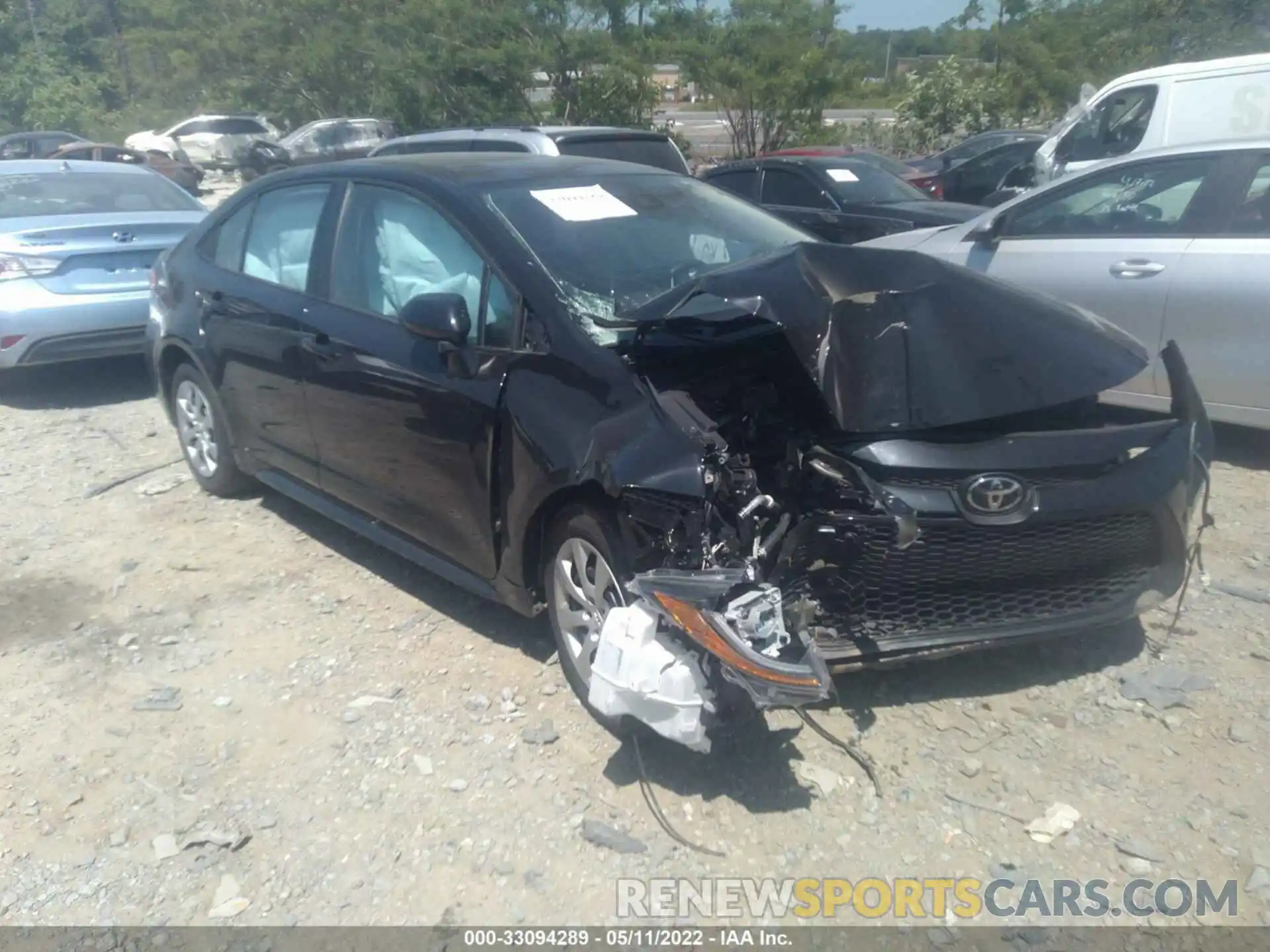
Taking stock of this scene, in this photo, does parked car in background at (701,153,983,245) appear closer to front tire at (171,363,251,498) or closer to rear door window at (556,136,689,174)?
rear door window at (556,136,689,174)

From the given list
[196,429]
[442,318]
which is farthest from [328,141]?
[442,318]

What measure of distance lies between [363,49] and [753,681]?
31.5m

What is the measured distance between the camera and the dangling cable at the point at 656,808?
10.3 ft

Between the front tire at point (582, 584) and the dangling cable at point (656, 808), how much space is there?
92mm

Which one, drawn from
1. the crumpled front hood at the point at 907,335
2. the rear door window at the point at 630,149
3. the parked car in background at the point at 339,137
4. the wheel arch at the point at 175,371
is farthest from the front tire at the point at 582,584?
the parked car in background at the point at 339,137

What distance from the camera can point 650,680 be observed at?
313 cm

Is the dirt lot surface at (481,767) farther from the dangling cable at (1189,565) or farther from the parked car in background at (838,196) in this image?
the parked car in background at (838,196)

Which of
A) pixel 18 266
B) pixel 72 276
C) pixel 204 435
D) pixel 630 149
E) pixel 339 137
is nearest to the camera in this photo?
pixel 204 435

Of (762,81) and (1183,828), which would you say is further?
(762,81)

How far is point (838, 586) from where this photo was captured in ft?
11.2

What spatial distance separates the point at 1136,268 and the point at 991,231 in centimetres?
98

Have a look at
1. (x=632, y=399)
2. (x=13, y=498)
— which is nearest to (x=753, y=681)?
(x=632, y=399)

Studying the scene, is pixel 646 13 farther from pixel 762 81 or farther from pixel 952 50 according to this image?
pixel 952 50

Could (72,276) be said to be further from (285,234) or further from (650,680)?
(650,680)
